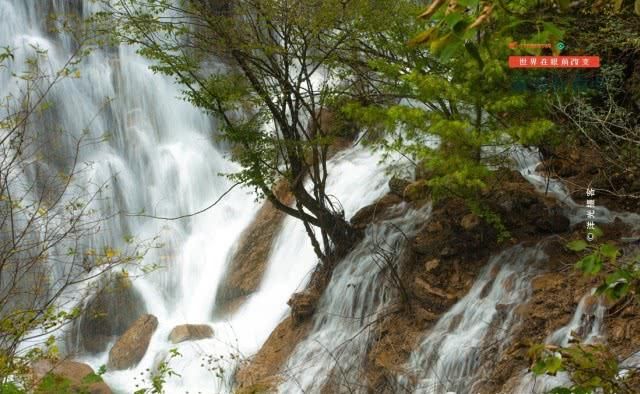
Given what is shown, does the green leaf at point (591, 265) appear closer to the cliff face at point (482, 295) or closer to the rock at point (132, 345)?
the cliff face at point (482, 295)

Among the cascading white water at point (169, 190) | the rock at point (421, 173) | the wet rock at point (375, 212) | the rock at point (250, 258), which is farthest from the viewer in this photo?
the rock at point (250, 258)

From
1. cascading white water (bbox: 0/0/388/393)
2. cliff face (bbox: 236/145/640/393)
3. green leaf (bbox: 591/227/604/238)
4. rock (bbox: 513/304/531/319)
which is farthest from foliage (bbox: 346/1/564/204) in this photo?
cascading white water (bbox: 0/0/388/393)

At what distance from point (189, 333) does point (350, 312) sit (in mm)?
3217

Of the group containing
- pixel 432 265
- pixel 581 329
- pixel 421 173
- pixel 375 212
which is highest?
pixel 375 212

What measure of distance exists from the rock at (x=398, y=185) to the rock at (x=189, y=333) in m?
3.61

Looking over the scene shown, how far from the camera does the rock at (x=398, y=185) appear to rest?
11.4 m

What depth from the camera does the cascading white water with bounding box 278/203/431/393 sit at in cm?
911

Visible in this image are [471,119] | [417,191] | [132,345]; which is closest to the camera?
[471,119]

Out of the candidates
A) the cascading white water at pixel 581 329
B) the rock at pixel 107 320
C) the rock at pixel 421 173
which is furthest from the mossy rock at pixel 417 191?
the rock at pixel 107 320

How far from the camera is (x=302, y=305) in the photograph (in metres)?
10.6

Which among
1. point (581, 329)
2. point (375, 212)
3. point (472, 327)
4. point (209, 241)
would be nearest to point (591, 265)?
point (581, 329)

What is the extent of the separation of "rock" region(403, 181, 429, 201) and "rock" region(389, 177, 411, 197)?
283mm

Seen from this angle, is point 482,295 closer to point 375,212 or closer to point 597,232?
point 375,212

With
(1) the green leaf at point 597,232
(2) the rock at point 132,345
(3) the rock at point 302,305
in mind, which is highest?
(2) the rock at point 132,345
